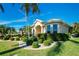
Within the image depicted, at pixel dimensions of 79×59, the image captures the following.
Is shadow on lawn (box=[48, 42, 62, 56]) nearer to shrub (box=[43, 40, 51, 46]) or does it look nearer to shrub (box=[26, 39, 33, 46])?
shrub (box=[43, 40, 51, 46])

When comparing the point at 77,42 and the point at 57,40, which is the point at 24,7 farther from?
the point at 77,42

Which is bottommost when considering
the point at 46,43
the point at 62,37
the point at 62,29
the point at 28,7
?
the point at 46,43

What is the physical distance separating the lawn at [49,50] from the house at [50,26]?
29 centimetres

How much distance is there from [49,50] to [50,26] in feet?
1.68

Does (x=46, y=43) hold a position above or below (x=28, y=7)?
below

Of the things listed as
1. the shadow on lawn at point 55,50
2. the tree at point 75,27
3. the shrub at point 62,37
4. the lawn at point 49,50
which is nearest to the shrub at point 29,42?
the lawn at point 49,50

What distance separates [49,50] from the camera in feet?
18.0

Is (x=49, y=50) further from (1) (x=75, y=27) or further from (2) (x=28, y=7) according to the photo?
(2) (x=28, y=7)

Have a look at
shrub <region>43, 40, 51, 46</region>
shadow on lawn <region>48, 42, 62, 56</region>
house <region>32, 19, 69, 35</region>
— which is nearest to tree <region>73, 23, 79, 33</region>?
house <region>32, 19, 69, 35</region>

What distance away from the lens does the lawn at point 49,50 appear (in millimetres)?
5395

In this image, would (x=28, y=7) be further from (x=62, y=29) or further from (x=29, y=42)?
(x=62, y=29)

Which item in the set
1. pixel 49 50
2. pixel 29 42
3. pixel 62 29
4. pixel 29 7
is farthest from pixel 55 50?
pixel 29 7

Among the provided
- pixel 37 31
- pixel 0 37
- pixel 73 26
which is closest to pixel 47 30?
pixel 37 31

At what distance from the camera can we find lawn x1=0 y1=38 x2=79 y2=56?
5.39 m
